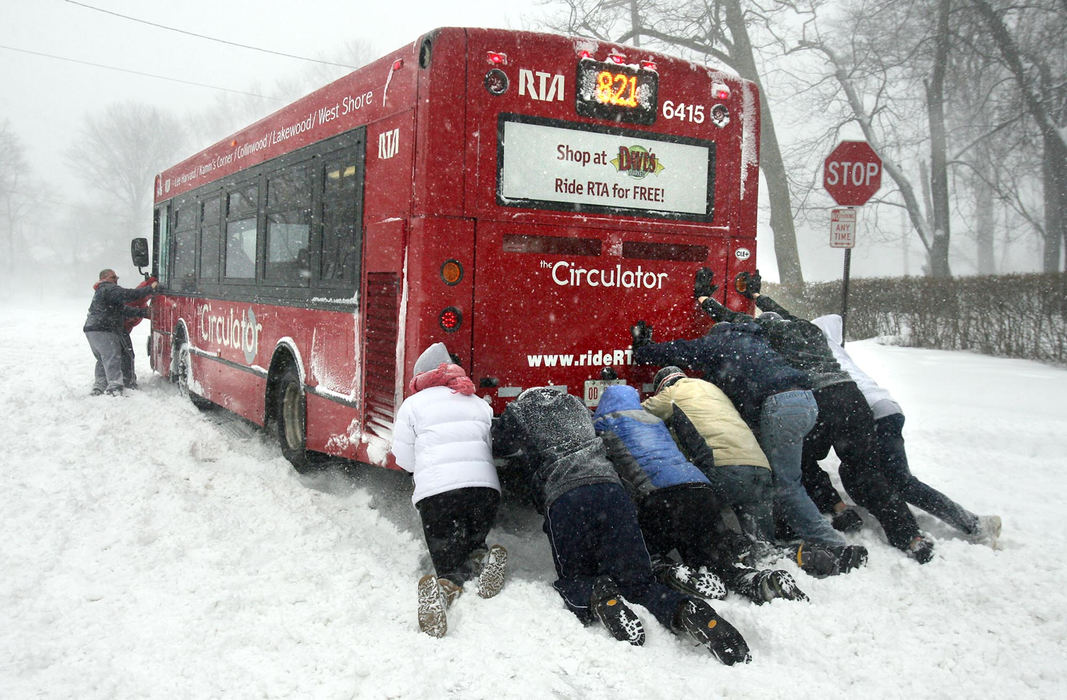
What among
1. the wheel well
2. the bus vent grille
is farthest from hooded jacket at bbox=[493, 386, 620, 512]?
the wheel well

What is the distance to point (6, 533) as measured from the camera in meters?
5.10

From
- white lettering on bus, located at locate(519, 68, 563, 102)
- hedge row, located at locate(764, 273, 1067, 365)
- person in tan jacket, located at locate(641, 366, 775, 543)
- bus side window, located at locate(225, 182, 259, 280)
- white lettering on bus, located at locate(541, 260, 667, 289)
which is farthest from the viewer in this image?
hedge row, located at locate(764, 273, 1067, 365)

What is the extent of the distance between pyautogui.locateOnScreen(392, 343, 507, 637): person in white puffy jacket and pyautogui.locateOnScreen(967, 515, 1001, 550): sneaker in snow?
9.44 feet

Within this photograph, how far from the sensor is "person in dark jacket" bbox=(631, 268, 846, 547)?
198 inches

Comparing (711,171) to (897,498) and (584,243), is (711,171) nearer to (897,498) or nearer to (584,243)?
(584,243)

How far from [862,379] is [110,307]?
9494 millimetres

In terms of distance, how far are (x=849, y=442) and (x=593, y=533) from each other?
1.99m

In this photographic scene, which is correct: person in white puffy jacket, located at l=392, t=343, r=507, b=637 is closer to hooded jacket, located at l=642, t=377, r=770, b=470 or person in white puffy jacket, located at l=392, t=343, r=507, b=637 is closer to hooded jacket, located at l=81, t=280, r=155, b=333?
hooded jacket, located at l=642, t=377, r=770, b=470

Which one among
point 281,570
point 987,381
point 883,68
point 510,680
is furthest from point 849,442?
point 883,68

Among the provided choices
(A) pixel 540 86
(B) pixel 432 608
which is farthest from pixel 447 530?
(A) pixel 540 86

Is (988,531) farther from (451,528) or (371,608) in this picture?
(371,608)

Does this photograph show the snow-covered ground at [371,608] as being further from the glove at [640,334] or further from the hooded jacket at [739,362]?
the glove at [640,334]

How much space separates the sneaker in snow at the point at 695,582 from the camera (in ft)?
13.6

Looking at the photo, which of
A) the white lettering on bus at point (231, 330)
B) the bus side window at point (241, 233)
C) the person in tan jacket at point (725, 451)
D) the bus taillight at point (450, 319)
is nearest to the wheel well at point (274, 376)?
the white lettering on bus at point (231, 330)
